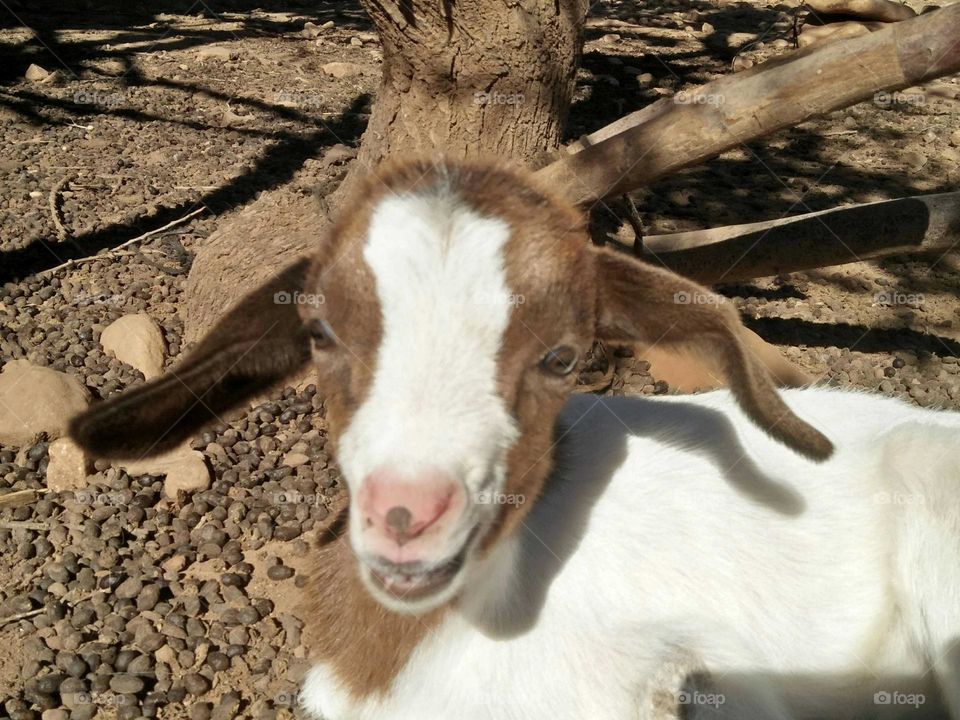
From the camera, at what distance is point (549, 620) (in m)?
2.85

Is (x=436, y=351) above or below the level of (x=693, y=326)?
above

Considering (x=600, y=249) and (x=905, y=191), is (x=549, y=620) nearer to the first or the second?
(x=600, y=249)

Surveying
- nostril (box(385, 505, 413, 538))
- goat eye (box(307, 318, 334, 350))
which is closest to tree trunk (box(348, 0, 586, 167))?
goat eye (box(307, 318, 334, 350))

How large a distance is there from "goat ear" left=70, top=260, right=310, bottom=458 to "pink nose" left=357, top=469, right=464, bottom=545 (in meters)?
0.88

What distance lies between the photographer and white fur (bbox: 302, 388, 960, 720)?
9.20ft

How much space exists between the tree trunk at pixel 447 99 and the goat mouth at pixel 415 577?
2767mm

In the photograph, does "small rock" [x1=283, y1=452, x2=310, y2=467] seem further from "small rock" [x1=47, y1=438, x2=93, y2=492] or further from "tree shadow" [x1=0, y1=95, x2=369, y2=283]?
"tree shadow" [x1=0, y1=95, x2=369, y2=283]

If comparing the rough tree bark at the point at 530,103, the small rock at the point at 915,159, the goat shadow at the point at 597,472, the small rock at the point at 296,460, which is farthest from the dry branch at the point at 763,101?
the small rock at the point at 915,159

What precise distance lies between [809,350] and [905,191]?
7.09 feet

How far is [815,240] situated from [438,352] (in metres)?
3.03

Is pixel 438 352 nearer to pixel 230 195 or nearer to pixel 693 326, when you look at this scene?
pixel 693 326

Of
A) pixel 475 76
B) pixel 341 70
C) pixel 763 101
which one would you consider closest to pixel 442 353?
pixel 763 101

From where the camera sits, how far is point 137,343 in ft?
16.3

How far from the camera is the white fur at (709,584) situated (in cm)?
280
